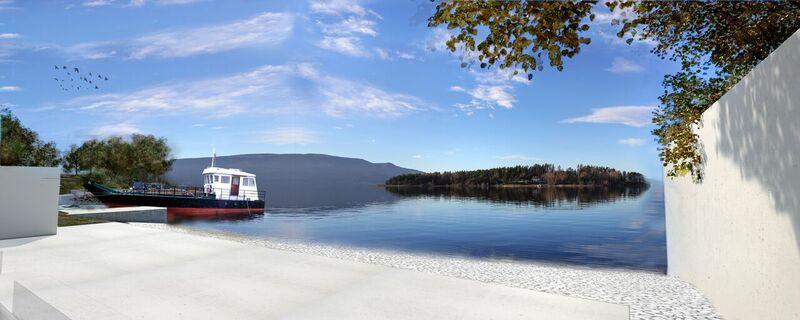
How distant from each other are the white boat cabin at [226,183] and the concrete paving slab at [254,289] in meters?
26.0

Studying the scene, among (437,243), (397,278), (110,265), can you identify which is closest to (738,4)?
(397,278)

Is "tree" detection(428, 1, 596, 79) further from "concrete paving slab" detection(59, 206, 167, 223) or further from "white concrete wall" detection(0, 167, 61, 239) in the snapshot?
"concrete paving slab" detection(59, 206, 167, 223)

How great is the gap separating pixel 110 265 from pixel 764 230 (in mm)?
7845

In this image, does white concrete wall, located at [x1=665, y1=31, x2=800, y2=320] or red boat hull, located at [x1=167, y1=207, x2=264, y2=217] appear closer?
white concrete wall, located at [x1=665, y1=31, x2=800, y2=320]

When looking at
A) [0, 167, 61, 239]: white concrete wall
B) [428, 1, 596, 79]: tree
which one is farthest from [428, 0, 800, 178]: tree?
[0, 167, 61, 239]: white concrete wall

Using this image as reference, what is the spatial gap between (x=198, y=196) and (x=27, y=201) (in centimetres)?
2385

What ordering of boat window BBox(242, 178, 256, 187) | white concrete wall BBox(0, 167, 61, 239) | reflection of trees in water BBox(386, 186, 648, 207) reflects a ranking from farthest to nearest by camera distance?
reflection of trees in water BBox(386, 186, 648, 207) < boat window BBox(242, 178, 256, 187) < white concrete wall BBox(0, 167, 61, 239)

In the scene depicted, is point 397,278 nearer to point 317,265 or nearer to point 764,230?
point 317,265

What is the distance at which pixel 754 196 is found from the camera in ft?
12.9

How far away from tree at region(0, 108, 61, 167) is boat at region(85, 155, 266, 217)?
4.45 metres

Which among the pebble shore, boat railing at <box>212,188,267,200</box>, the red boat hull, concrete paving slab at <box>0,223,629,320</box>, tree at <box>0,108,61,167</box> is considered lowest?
the red boat hull

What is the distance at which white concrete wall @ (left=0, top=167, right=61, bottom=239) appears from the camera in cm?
952

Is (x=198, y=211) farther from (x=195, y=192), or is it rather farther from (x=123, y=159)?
(x=123, y=159)

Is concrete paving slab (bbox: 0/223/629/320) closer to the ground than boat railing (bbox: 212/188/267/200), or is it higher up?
closer to the ground
